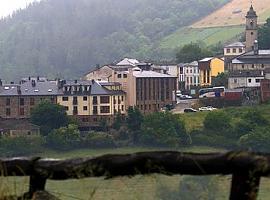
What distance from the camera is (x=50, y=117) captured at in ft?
173

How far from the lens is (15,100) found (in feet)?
188

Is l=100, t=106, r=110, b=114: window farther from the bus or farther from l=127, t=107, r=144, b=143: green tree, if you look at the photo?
the bus

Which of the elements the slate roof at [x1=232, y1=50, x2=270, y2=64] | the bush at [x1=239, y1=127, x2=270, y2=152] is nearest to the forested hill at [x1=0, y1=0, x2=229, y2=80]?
the slate roof at [x1=232, y1=50, x2=270, y2=64]

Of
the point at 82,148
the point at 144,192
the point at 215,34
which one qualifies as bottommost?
the point at 82,148

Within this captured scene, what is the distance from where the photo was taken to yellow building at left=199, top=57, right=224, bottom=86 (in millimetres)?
70938

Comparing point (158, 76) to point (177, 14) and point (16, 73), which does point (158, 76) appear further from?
point (177, 14)

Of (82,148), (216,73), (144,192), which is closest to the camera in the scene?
(144,192)

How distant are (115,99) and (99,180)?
54.3 metres

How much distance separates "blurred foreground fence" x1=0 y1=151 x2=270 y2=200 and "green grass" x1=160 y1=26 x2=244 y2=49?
333 feet

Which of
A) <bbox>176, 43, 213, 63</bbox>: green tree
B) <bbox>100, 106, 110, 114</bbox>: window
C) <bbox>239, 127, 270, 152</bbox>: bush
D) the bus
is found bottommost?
<bbox>239, 127, 270, 152</bbox>: bush

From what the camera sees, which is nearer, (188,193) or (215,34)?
(188,193)

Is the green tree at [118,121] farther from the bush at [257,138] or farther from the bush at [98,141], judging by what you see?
the bush at [257,138]

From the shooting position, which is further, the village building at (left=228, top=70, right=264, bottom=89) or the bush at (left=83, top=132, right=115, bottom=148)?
the village building at (left=228, top=70, right=264, bottom=89)

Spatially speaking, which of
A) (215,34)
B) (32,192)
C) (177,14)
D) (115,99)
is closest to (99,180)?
(32,192)
